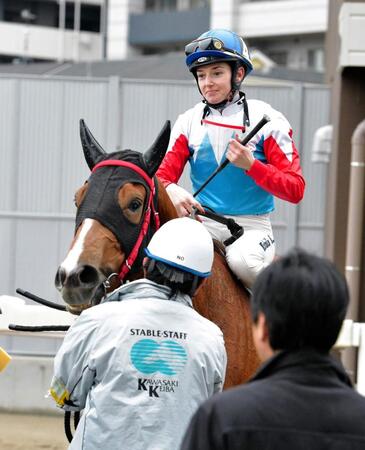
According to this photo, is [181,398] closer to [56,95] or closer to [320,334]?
[320,334]

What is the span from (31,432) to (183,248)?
674cm

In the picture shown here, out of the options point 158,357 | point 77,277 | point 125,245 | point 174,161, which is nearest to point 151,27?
point 174,161

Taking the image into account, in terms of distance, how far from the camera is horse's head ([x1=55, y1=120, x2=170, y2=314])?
400 centimetres

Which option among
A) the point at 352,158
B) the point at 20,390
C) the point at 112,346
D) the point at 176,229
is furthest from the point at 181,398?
the point at 20,390

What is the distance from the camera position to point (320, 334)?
2.41 m

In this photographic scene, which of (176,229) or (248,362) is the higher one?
(176,229)

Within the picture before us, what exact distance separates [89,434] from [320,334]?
1347 mm

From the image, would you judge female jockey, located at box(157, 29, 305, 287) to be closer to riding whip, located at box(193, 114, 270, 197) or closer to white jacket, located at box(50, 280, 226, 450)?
riding whip, located at box(193, 114, 270, 197)

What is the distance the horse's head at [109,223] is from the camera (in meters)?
4.00

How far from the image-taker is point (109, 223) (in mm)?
4203

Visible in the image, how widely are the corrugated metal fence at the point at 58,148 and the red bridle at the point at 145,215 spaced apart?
6.69 m

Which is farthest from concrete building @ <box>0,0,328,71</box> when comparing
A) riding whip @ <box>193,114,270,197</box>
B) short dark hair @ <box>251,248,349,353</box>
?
short dark hair @ <box>251,248,349,353</box>

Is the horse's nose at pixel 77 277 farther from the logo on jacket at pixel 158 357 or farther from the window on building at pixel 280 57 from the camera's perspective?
the window on building at pixel 280 57

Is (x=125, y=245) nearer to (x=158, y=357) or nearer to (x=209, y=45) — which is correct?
(x=158, y=357)
